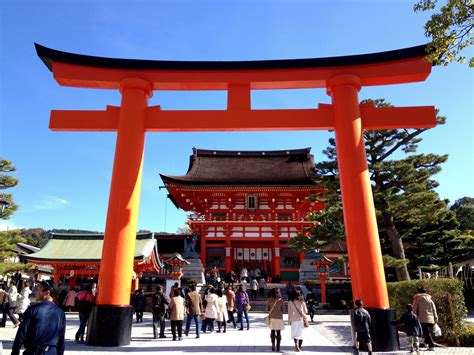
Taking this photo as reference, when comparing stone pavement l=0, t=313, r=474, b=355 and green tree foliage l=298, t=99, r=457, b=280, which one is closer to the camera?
stone pavement l=0, t=313, r=474, b=355

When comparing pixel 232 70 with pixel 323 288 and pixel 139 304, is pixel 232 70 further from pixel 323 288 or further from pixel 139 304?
pixel 323 288

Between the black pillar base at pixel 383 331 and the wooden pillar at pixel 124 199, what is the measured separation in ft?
17.3

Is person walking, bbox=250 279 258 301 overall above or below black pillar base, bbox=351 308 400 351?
above

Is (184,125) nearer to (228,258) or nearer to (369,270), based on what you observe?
(369,270)

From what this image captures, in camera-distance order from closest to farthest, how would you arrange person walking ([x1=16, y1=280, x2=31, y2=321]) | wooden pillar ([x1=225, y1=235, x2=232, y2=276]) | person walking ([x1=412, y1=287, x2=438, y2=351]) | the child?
the child → person walking ([x1=412, y1=287, x2=438, y2=351]) → person walking ([x1=16, y1=280, x2=31, y2=321]) → wooden pillar ([x1=225, y1=235, x2=232, y2=276])

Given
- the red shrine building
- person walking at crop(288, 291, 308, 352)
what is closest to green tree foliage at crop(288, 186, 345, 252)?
person walking at crop(288, 291, 308, 352)

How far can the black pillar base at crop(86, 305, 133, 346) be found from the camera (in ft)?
25.8

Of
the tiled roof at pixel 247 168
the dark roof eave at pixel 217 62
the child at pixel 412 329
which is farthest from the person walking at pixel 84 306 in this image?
the tiled roof at pixel 247 168

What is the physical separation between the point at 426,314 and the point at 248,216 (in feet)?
59.0

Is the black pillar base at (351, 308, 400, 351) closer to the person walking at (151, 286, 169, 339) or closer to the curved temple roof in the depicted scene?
the person walking at (151, 286, 169, 339)

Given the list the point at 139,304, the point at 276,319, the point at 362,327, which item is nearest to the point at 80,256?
the point at 139,304

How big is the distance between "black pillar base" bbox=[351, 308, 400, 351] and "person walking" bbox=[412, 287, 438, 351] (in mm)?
887

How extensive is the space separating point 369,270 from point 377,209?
5.40 meters

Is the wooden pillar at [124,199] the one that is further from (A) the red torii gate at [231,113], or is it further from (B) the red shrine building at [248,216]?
(B) the red shrine building at [248,216]
